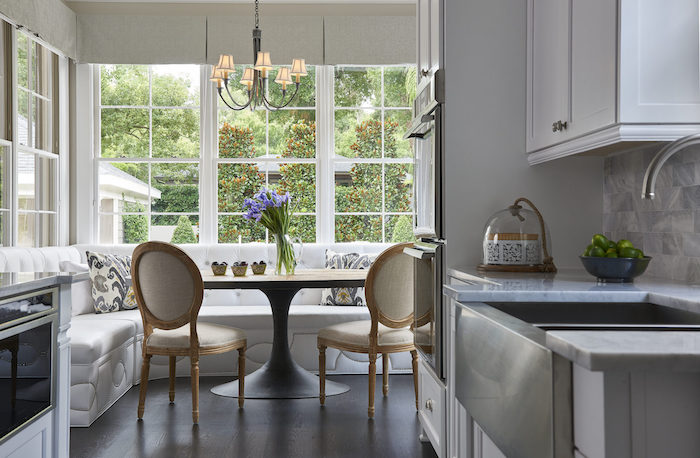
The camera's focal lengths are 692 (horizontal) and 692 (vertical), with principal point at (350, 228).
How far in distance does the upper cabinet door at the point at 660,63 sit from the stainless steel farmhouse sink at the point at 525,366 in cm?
54

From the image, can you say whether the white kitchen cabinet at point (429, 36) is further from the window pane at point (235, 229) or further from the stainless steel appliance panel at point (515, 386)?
the window pane at point (235, 229)

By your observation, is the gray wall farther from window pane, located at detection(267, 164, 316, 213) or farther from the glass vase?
window pane, located at detection(267, 164, 316, 213)

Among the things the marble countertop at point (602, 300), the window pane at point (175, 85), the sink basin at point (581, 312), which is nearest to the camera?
the marble countertop at point (602, 300)

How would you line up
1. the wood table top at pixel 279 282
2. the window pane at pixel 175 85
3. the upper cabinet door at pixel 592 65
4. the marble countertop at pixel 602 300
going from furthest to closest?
the window pane at pixel 175 85, the wood table top at pixel 279 282, the upper cabinet door at pixel 592 65, the marble countertop at pixel 602 300

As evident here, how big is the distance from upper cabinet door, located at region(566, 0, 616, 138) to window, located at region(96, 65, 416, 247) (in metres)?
3.45


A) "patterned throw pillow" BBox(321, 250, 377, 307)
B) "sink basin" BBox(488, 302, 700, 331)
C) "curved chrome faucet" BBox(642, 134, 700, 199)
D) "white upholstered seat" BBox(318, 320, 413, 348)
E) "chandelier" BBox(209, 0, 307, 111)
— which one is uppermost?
"chandelier" BBox(209, 0, 307, 111)

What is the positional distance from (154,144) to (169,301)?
2.35 meters

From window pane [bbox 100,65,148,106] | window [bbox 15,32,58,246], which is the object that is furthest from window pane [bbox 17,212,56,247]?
window pane [bbox 100,65,148,106]

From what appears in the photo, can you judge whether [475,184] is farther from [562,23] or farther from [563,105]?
[562,23]

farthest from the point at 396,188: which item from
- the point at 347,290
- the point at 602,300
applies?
the point at 602,300

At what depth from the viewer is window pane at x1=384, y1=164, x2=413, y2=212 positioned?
5750 millimetres

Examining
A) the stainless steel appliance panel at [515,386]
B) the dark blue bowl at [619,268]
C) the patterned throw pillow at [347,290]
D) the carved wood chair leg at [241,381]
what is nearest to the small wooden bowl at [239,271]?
the carved wood chair leg at [241,381]

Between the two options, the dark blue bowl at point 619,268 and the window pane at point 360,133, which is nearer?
the dark blue bowl at point 619,268

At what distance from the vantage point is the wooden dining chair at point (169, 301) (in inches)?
144
